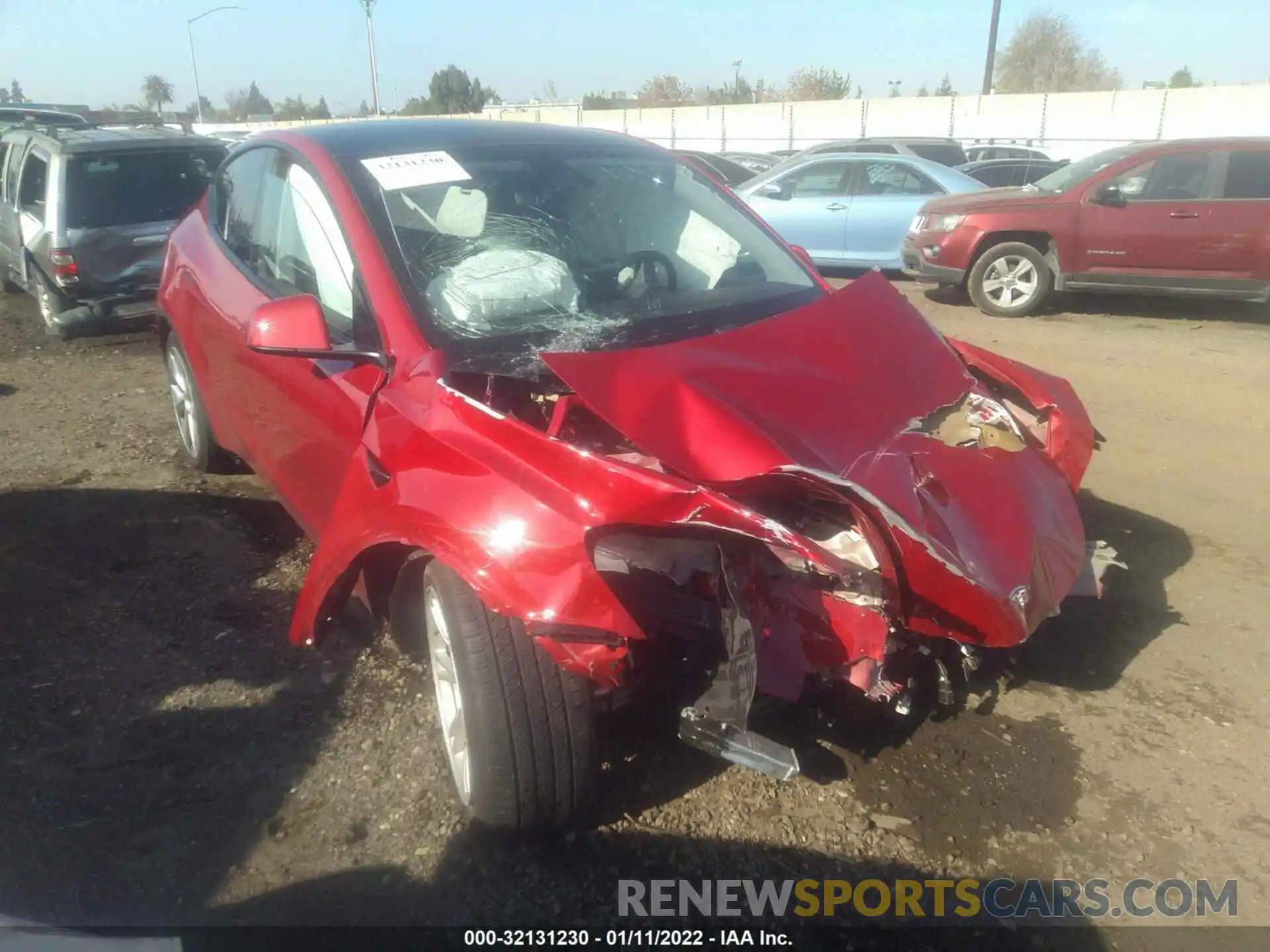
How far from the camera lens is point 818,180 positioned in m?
11.7

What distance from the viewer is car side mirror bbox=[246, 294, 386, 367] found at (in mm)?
2686

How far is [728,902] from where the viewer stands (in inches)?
95.0

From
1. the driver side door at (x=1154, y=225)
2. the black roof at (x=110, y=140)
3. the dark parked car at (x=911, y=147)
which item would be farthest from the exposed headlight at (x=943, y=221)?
the black roof at (x=110, y=140)

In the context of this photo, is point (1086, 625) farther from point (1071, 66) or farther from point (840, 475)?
point (1071, 66)

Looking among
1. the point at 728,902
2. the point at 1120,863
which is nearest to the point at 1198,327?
the point at 1120,863

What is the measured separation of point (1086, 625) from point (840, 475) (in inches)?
74.9

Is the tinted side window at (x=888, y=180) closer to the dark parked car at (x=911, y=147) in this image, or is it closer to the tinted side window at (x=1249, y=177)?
the tinted side window at (x=1249, y=177)

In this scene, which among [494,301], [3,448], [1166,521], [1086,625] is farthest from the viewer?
[3,448]

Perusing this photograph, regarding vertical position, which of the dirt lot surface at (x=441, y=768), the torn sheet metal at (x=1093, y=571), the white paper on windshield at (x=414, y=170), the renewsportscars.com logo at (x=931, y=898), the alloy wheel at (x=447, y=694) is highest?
the white paper on windshield at (x=414, y=170)

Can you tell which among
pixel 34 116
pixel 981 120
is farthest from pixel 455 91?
pixel 34 116

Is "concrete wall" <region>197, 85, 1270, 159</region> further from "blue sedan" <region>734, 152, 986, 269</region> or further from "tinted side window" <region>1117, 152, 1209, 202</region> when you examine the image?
"tinted side window" <region>1117, 152, 1209, 202</region>

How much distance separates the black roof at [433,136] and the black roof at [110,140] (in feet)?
16.8

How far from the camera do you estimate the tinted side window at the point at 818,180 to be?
38.1ft

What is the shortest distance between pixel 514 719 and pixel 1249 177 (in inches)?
374
